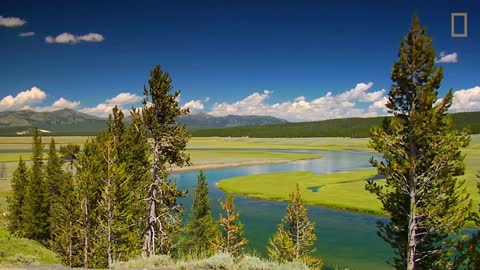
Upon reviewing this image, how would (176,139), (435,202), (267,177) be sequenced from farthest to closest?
(267,177) < (176,139) < (435,202)

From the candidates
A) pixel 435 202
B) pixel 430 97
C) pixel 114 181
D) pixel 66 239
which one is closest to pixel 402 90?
pixel 430 97

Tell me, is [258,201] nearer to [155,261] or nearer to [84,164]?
[84,164]

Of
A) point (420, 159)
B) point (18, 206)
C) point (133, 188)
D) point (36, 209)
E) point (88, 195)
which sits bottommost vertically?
point (36, 209)

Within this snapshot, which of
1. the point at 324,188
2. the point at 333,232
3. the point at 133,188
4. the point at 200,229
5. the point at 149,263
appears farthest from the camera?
the point at 324,188

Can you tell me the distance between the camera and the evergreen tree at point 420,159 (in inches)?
731

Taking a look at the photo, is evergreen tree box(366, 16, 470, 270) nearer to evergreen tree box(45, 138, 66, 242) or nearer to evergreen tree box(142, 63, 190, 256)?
evergreen tree box(142, 63, 190, 256)

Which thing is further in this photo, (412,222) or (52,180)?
(52,180)

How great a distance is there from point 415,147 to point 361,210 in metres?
33.6

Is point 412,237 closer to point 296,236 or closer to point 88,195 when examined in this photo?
point 296,236

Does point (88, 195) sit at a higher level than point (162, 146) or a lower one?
lower

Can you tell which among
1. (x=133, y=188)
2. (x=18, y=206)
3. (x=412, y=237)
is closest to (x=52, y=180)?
(x=18, y=206)

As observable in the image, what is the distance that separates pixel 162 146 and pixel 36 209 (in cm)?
3073

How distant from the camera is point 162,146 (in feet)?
74.0

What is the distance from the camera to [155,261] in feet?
42.0
